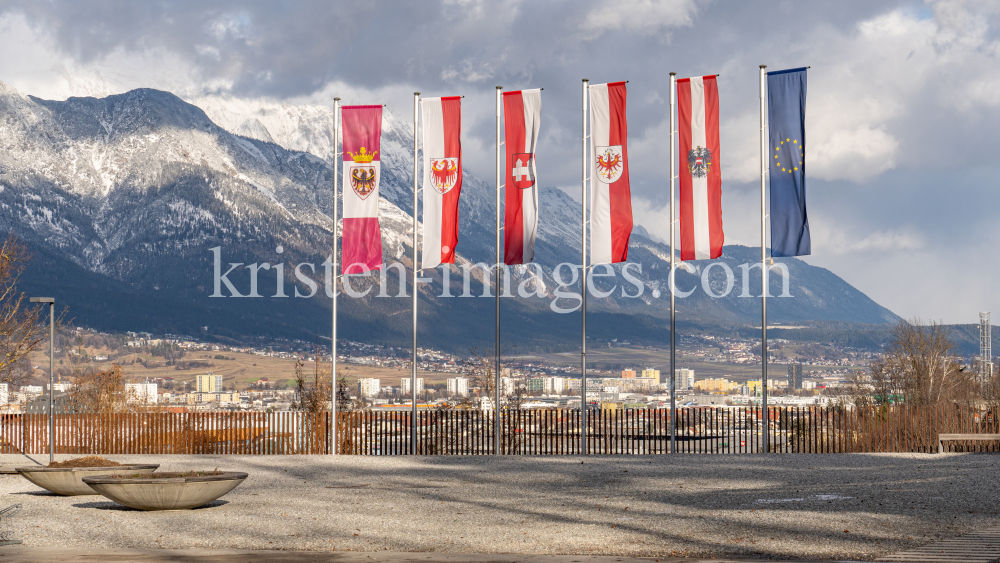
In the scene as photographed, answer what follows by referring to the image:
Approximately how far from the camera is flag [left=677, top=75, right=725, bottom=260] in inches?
1060

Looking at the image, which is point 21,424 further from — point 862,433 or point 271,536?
point 862,433

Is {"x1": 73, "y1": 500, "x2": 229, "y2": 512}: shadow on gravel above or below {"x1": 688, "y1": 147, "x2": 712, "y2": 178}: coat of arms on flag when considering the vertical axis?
below

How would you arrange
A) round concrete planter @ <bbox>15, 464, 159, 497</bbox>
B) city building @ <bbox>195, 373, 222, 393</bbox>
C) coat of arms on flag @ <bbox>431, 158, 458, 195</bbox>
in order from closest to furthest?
round concrete planter @ <bbox>15, 464, 159, 497</bbox> → coat of arms on flag @ <bbox>431, 158, 458, 195</bbox> → city building @ <bbox>195, 373, 222, 393</bbox>

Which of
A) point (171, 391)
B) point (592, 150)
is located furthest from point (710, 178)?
point (171, 391)

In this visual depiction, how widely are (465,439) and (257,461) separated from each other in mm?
7328

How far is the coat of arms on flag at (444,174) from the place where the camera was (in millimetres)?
28234

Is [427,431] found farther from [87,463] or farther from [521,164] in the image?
[87,463]

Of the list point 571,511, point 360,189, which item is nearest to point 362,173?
point 360,189

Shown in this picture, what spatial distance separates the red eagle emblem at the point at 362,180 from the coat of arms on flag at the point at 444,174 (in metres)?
1.90

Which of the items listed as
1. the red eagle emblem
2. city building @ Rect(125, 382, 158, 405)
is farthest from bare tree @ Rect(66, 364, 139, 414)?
the red eagle emblem

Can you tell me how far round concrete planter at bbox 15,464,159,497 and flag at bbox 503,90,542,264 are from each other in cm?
1269

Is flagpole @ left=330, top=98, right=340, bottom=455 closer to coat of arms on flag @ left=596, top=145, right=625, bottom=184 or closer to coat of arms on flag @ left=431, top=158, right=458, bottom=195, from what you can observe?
coat of arms on flag @ left=431, top=158, right=458, bottom=195

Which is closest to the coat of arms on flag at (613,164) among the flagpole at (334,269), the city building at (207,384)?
the flagpole at (334,269)

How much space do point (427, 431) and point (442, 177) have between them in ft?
31.6
